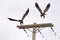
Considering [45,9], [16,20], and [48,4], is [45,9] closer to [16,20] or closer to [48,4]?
[48,4]

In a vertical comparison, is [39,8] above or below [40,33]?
above

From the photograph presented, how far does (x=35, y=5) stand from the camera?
25.0m

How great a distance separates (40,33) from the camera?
2530 centimetres

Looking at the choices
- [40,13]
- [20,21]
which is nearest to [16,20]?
[20,21]

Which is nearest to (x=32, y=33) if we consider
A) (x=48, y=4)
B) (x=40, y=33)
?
(x=40, y=33)

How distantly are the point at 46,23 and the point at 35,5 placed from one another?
139 centimetres

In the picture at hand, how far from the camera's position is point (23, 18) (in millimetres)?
25719

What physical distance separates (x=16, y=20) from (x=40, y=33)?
1955 mm

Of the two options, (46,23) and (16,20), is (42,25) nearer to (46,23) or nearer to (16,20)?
→ (46,23)

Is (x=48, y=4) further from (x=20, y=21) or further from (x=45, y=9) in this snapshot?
(x=20, y=21)

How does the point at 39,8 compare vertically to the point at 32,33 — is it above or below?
above

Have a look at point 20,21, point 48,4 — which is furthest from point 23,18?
point 48,4

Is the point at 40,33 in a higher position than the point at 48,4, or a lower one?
lower

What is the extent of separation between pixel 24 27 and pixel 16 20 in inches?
32.0
